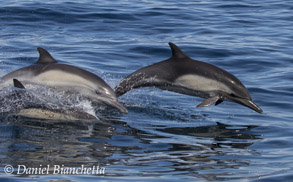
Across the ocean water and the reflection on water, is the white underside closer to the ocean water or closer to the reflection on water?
the ocean water

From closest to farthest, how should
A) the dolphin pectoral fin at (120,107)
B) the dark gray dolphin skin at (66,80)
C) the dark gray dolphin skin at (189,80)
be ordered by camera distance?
the dolphin pectoral fin at (120,107) → the dark gray dolphin skin at (66,80) → the dark gray dolphin skin at (189,80)

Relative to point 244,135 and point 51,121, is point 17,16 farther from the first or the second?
point 244,135

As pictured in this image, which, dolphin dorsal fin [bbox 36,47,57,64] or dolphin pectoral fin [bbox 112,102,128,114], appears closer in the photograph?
dolphin pectoral fin [bbox 112,102,128,114]

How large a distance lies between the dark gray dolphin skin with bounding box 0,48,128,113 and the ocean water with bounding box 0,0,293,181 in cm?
26

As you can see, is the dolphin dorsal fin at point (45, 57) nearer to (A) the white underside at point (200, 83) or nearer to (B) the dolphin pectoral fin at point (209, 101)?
(A) the white underside at point (200, 83)

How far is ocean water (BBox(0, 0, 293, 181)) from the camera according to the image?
7117 mm

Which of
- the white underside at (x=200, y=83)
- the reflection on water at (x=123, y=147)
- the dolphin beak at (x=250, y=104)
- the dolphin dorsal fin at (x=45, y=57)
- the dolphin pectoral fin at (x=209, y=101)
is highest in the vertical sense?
the dolphin dorsal fin at (x=45, y=57)

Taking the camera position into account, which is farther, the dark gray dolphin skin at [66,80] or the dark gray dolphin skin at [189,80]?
the dark gray dolphin skin at [189,80]

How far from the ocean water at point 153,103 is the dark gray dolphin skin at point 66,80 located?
0.26 metres

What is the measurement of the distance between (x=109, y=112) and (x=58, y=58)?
4.56m

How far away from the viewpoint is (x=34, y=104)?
9.46 meters

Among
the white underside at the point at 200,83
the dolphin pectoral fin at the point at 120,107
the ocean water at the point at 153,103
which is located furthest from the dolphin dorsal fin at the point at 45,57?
the white underside at the point at 200,83

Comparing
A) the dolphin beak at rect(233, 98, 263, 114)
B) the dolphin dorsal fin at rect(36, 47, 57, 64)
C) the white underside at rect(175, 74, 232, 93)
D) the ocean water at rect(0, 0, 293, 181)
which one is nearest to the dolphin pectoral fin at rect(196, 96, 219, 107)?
the white underside at rect(175, 74, 232, 93)

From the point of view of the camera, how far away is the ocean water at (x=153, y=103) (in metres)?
7.12
